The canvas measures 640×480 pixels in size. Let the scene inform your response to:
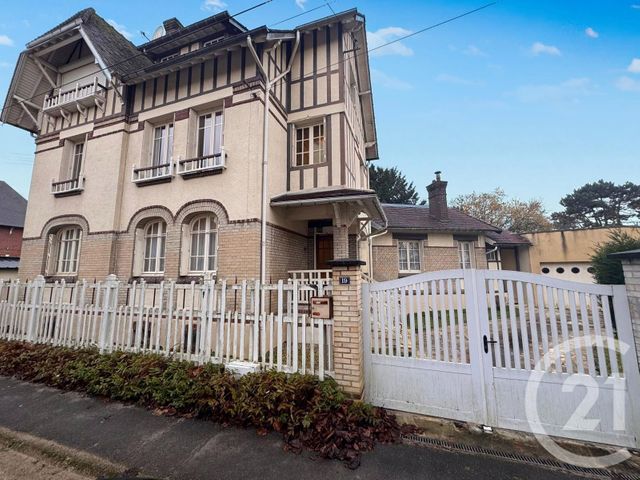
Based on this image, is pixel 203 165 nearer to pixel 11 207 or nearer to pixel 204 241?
pixel 204 241

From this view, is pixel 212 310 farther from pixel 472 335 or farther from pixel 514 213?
pixel 514 213

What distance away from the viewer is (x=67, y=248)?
371 inches

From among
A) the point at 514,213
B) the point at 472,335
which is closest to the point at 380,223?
the point at 472,335

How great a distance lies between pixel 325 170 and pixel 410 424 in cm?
658

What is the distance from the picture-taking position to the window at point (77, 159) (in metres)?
9.84

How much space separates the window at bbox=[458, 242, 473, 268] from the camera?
1298cm

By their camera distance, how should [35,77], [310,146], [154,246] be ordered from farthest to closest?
[35,77]
[310,146]
[154,246]

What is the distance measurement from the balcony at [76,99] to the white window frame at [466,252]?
15.7m

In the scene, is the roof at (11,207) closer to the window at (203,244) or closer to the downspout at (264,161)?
the window at (203,244)

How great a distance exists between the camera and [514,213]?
30.4 metres

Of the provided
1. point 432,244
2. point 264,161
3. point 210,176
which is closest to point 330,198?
point 264,161

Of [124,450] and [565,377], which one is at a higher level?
[565,377]

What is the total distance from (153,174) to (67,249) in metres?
4.57

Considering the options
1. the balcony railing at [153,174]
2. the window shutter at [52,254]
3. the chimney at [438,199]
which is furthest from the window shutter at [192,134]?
the chimney at [438,199]
